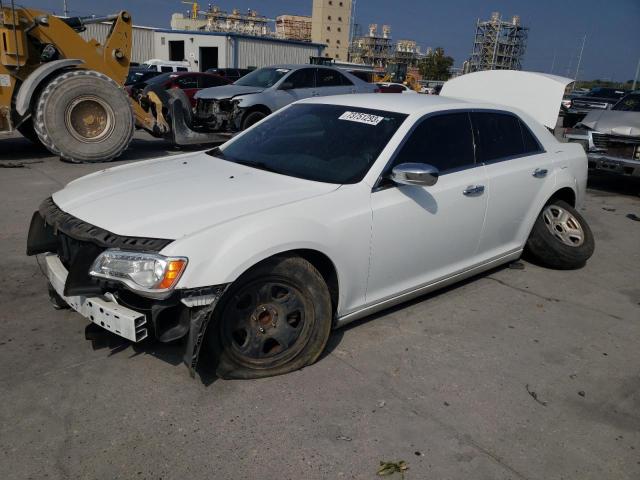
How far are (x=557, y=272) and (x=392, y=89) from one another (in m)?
14.2

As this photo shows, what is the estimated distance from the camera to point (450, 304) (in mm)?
4215

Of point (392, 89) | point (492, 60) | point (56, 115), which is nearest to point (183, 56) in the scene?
point (392, 89)

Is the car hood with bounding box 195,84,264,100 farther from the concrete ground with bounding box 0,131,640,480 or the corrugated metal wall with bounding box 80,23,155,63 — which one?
the corrugated metal wall with bounding box 80,23,155,63

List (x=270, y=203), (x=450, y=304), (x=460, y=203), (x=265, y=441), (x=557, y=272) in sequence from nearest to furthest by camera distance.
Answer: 1. (x=265, y=441)
2. (x=270, y=203)
3. (x=460, y=203)
4. (x=450, y=304)
5. (x=557, y=272)

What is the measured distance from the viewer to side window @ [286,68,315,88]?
1146 cm

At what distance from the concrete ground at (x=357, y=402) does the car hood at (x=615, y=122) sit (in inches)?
220

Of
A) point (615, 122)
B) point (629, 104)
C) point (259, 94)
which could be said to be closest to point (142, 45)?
point (259, 94)

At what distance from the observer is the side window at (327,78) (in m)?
11.8

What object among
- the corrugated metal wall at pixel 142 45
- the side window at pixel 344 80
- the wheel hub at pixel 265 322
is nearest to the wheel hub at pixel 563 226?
the wheel hub at pixel 265 322

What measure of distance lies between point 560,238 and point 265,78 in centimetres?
833

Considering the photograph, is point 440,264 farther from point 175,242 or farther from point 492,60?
point 492,60

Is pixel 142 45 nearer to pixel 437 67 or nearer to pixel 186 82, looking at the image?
pixel 186 82

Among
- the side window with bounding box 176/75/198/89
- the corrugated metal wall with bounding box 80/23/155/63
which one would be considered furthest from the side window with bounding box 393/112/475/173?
the corrugated metal wall with bounding box 80/23/155/63

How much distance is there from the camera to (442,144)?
3.88 metres
